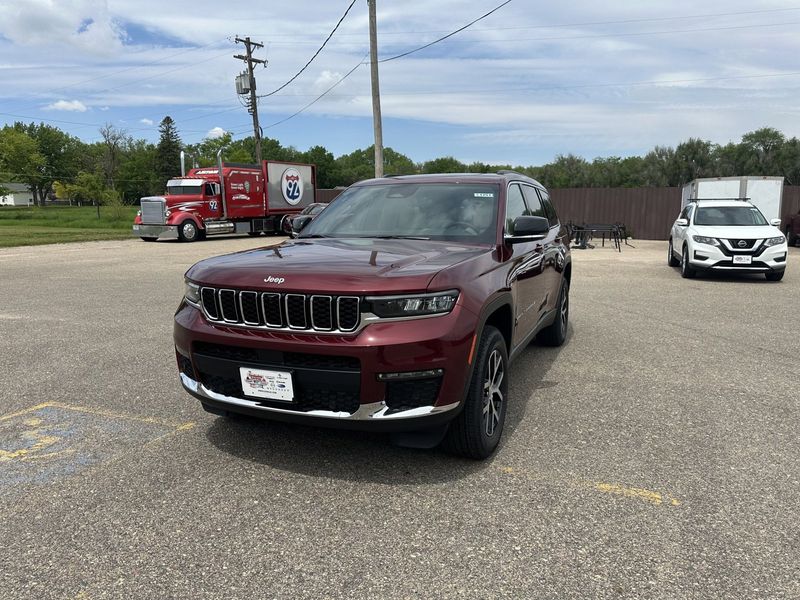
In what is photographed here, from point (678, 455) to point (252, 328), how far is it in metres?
2.58

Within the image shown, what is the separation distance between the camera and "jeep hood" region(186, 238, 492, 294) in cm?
296

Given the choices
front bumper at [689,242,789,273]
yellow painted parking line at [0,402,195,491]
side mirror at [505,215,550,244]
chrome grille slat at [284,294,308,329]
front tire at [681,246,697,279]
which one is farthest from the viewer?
front tire at [681,246,697,279]

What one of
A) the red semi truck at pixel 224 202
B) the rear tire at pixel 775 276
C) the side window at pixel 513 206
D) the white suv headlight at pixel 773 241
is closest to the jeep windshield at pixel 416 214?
the side window at pixel 513 206

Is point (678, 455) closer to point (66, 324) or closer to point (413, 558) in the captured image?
point (413, 558)

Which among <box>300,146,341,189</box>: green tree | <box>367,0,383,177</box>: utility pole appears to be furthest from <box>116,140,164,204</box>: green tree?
<box>367,0,383,177</box>: utility pole

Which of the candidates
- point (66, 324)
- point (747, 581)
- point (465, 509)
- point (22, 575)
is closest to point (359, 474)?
point (465, 509)

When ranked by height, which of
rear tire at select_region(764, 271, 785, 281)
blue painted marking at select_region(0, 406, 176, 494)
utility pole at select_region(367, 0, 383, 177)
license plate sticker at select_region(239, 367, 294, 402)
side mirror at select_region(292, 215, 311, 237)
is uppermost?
utility pole at select_region(367, 0, 383, 177)

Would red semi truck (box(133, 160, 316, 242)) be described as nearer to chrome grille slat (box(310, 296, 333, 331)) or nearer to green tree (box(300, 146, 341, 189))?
chrome grille slat (box(310, 296, 333, 331))

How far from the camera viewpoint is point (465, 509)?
2.95m

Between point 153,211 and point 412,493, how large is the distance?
2311cm

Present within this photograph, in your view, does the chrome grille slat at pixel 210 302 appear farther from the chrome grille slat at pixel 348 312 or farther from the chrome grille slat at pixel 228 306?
→ the chrome grille slat at pixel 348 312

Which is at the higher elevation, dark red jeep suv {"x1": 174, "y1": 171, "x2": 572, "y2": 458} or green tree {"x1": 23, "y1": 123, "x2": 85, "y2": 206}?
green tree {"x1": 23, "y1": 123, "x2": 85, "y2": 206}

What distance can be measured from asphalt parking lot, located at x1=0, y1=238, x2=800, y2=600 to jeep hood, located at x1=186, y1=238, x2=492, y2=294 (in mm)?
1067

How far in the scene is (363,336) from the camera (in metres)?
2.91
